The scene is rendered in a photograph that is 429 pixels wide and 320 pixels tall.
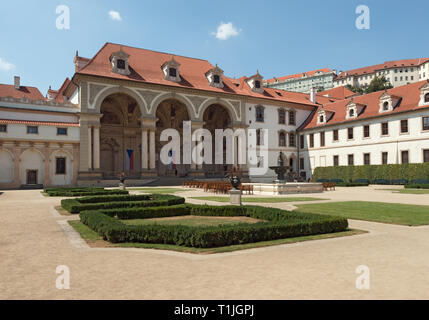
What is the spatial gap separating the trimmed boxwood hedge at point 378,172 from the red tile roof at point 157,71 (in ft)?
47.9

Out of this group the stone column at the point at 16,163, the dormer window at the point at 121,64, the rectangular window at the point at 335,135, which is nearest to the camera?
the stone column at the point at 16,163

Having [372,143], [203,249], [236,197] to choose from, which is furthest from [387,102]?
[203,249]

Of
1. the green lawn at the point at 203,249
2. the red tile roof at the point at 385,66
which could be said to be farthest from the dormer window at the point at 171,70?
the red tile roof at the point at 385,66

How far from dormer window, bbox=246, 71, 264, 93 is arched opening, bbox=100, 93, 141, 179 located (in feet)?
62.6

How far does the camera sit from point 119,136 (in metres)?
48.1

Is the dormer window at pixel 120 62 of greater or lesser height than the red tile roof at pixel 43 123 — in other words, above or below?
above

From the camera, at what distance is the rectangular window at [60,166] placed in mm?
38812

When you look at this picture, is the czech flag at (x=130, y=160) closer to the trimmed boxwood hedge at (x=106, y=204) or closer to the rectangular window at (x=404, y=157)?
the trimmed boxwood hedge at (x=106, y=204)

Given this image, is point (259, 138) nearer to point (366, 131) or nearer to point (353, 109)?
point (353, 109)

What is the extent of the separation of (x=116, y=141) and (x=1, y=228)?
37862mm

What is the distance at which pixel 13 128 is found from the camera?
1426 inches
